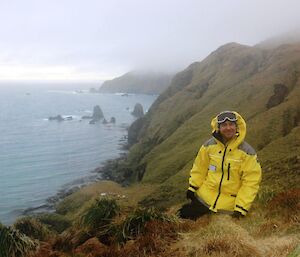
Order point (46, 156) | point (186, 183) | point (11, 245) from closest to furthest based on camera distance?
1. point (11, 245)
2. point (186, 183)
3. point (46, 156)

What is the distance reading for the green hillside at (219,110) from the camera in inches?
2050

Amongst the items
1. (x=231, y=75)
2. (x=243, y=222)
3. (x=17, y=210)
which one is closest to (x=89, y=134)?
(x=231, y=75)

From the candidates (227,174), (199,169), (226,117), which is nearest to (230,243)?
(227,174)

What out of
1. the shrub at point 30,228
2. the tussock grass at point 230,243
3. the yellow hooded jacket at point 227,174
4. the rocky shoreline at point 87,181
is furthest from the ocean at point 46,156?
the tussock grass at point 230,243

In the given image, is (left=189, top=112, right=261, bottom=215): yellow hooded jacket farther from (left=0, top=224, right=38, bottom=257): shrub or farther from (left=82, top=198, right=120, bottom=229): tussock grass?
(left=0, top=224, right=38, bottom=257): shrub

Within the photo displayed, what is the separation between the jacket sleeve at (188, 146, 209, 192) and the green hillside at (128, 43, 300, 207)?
20042mm

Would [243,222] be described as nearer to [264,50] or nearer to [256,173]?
[256,173]

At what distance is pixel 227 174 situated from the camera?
11.6 metres

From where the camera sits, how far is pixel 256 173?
11.3 meters

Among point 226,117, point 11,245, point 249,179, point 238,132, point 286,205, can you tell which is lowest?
point 11,245

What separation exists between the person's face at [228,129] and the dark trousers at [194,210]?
2343mm

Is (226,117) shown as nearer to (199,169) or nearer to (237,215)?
(199,169)

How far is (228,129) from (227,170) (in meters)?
1.13

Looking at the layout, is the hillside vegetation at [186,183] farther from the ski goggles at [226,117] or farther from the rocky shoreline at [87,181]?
the ski goggles at [226,117]
